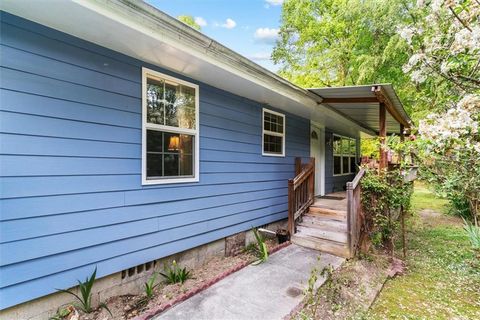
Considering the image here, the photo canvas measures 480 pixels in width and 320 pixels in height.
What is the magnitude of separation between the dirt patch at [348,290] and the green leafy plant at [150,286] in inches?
71.1

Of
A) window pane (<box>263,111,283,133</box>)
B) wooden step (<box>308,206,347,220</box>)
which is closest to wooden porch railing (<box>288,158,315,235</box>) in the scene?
wooden step (<box>308,206,347,220</box>)

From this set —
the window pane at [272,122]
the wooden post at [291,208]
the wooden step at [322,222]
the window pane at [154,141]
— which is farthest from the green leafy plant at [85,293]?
the window pane at [272,122]

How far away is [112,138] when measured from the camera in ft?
9.73

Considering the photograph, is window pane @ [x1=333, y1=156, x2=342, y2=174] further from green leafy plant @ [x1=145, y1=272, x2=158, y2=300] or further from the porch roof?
green leafy plant @ [x1=145, y1=272, x2=158, y2=300]

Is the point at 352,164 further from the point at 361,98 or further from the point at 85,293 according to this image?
the point at 85,293

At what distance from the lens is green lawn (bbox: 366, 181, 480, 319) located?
306cm

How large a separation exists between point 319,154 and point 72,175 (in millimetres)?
7370

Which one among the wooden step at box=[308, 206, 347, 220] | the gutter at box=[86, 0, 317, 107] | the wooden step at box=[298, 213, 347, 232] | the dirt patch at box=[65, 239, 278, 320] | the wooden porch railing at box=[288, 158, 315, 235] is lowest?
the dirt patch at box=[65, 239, 278, 320]

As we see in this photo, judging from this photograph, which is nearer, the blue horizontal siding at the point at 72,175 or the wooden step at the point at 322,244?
the blue horizontal siding at the point at 72,175

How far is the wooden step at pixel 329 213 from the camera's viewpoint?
5082 mm

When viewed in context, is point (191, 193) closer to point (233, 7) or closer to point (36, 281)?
point (36, 281)

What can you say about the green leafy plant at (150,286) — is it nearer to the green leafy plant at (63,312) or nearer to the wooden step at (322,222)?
the green leafy plant at (63,312)

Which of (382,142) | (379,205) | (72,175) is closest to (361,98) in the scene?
(382,142)

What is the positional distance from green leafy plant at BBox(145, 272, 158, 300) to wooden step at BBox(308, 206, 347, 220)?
3492 millimetres
